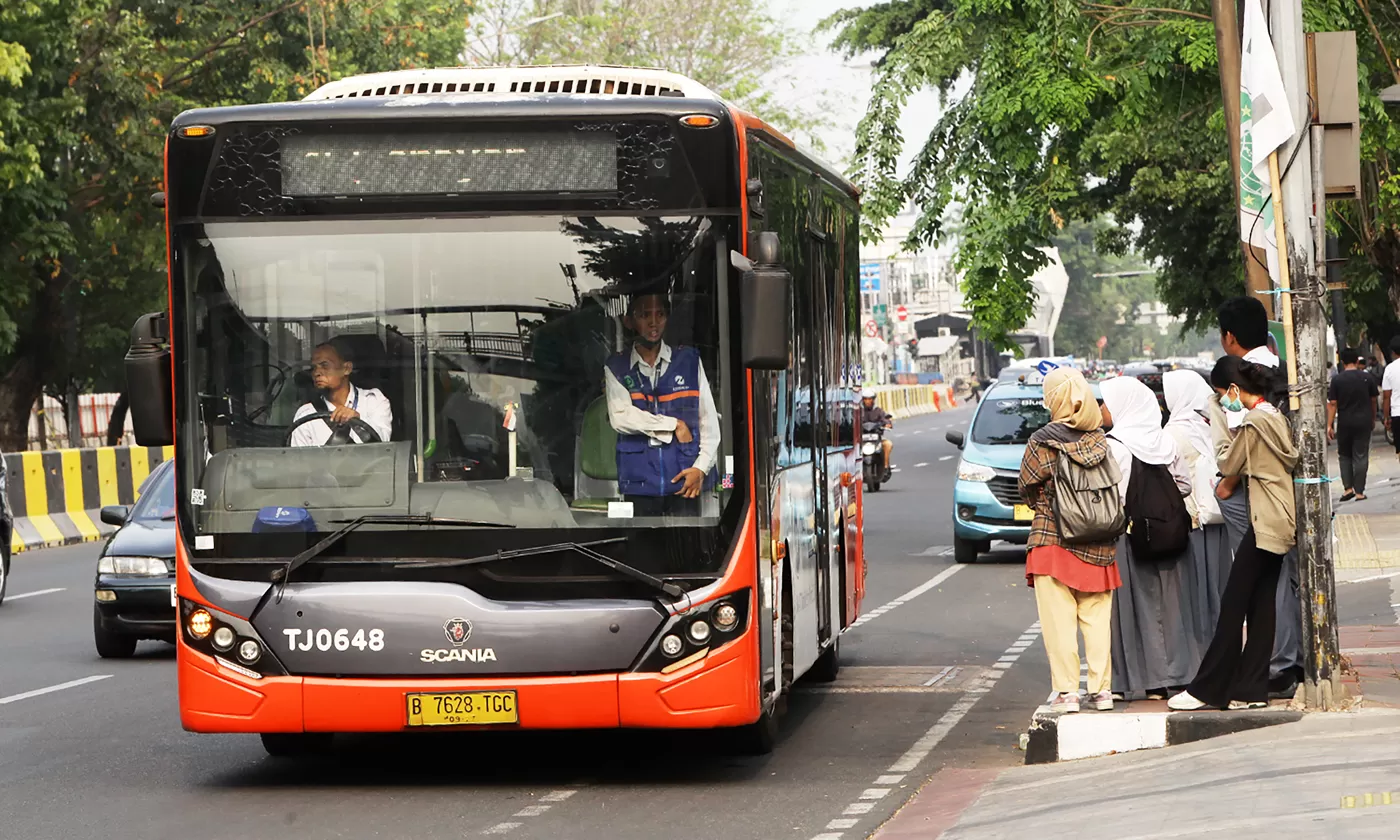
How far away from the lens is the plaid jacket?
9633mm

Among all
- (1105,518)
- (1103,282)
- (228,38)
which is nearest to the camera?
(1105,518)

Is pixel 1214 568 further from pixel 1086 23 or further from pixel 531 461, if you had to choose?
pixel 1086 23

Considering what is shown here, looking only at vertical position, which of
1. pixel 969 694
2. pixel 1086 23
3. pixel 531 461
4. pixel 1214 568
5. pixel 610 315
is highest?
pixel 1086 23

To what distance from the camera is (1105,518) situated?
9625 millimetres

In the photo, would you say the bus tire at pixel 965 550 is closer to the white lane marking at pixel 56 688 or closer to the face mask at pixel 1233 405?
the white lane marking at pixel 56 688

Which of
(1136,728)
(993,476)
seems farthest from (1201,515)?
(993,476)

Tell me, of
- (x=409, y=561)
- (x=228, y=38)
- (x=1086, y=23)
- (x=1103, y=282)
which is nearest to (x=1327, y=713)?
(x=409, y=561)

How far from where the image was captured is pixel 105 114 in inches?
1335

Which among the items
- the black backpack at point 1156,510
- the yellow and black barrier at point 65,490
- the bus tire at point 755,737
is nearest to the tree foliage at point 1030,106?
the black backpack at point 1156,510

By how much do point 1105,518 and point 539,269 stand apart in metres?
Result: 2.77

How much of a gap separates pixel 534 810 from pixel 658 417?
1.72 meters

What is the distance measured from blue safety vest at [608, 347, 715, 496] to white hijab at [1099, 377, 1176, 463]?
2.10 metres

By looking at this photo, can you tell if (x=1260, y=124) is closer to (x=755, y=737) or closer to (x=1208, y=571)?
(x=1208, y=571)

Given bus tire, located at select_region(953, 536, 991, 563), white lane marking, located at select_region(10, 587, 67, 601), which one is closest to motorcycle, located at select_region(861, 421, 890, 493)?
bus tire, located at select_region(953, 536, 991, 563)
